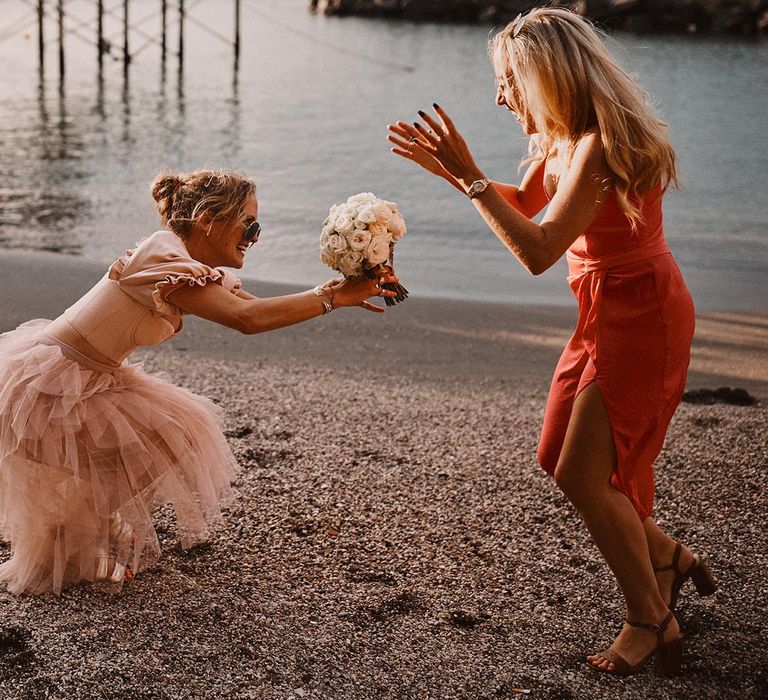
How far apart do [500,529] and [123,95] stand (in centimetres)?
2906

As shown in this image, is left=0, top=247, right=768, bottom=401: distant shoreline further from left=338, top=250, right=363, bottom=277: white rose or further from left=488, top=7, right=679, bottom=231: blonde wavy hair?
left=488, top=7, right=679, bottom=231: blonde wavy hair

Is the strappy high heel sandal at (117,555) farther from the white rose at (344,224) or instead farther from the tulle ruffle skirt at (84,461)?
the white rose at (344,224)

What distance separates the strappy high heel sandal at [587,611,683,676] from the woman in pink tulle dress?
4.79 feet

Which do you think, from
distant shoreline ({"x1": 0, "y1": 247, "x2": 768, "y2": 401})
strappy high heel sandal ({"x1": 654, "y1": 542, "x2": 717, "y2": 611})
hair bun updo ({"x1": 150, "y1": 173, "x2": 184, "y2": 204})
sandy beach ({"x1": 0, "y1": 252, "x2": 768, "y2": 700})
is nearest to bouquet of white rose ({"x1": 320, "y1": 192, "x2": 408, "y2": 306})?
hair bun updo ({"x1": 150, "y1": 173, "x2": 184, "y2": 204})

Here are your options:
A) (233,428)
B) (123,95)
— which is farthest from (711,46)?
(233,428)

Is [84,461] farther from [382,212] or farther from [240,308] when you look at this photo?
[382,212]

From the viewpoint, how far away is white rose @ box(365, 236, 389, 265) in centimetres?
338

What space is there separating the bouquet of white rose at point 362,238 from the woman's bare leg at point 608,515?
782mm

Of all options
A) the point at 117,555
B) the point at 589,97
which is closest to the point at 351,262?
the point at 589,97

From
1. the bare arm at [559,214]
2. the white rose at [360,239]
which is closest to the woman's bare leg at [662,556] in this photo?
the bare arm at [559,214]

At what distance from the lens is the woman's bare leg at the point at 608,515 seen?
3160mm

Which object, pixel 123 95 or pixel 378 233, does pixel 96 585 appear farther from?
pixel 123 95

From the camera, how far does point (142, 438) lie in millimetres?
3531

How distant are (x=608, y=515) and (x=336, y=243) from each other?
1.31 m
